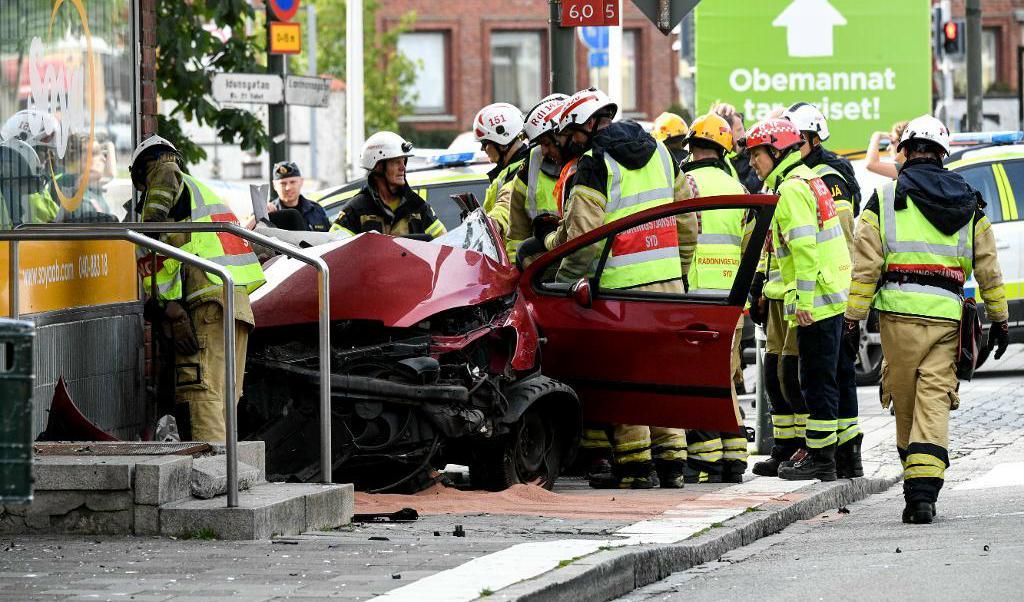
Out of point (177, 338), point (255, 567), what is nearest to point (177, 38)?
point (177, 338)

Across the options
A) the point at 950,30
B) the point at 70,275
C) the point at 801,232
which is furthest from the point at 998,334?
the point at 950,30

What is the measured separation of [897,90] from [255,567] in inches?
537

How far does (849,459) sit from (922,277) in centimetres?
176

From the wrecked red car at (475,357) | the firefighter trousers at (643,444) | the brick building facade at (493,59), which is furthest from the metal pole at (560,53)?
the brick building facade at (493,59)

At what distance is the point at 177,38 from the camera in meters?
16.9

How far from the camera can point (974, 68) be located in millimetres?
24453

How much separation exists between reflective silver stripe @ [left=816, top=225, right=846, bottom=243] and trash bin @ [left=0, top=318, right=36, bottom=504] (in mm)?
6396

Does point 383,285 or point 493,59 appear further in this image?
point 493,59

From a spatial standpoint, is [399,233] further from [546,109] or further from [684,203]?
[684,203]

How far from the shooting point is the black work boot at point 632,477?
10.7 meters

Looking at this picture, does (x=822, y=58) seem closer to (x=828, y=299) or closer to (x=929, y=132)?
(x=828, y=299)

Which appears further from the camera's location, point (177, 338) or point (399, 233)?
point (399, 233)

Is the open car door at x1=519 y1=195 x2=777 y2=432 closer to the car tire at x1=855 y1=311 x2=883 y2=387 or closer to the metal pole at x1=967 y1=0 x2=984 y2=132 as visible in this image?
the car tire at x1=855 y1=311 x2=883 y2=387

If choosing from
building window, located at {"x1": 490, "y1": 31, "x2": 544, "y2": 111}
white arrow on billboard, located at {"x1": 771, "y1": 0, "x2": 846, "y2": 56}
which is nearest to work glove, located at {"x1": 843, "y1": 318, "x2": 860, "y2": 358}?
white arrow on billboard, located at {"x1": 771, "y1": 0, "x2": 846, "y2": 56}
